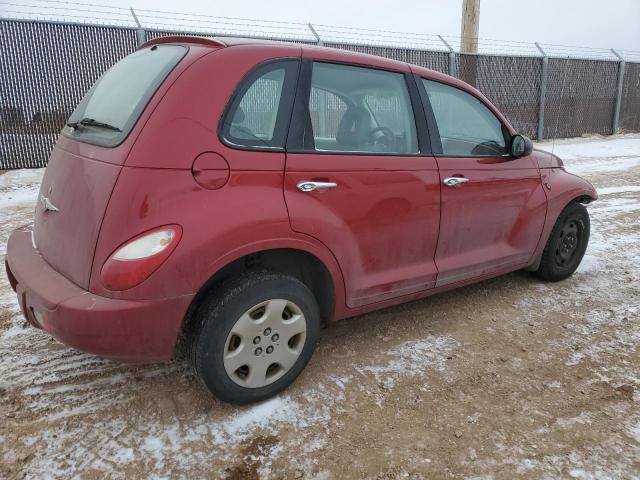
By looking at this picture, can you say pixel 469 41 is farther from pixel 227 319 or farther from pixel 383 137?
pixel 227 319

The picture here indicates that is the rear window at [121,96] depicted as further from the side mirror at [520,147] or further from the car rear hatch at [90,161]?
the side mirror at [520,147]

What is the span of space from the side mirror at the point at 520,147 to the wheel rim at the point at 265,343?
6.70ft

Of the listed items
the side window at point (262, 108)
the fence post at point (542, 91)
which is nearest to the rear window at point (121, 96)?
the side window at point (262, 108)

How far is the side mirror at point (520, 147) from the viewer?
348 centimetres

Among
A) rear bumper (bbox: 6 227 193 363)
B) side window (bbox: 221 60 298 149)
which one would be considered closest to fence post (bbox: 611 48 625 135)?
side window (bbox: 221 60 298 149)

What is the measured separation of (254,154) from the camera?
231 centimetres

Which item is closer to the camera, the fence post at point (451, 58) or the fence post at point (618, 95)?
the fence post at point (451, 58)

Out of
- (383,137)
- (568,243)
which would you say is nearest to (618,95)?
(568,243)

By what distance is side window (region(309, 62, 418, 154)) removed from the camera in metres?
2.63

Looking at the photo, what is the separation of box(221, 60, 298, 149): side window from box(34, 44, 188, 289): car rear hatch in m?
0.34

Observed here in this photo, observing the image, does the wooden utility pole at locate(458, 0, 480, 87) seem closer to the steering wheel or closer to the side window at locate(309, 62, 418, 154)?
the side window at locate(309, 62, 418, 154)

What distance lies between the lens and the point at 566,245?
4.11 metres

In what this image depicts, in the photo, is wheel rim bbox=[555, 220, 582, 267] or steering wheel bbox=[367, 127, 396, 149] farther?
wheel rim bbox=[555, 220, 582, 267]

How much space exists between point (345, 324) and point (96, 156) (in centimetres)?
194
